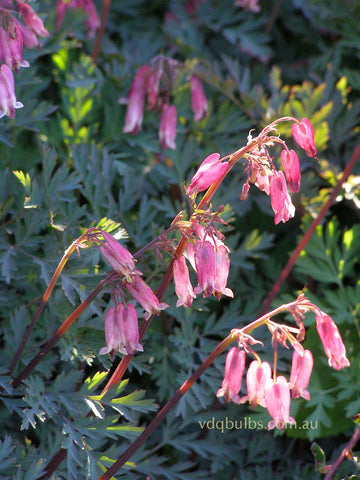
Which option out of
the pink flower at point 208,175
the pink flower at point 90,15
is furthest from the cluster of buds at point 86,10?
the pink flower at point 208,175

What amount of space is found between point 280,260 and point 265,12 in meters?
1.43

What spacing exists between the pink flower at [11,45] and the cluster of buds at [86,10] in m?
0.83

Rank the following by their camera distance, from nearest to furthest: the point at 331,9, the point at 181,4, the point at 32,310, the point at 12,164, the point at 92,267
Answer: the point at 92,267, the point at 32,310, the point at 12,164, the point at 331,9, the point at 181,4

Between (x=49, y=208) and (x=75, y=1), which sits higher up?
(x=75, y=1)

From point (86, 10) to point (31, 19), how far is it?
741 millimetres

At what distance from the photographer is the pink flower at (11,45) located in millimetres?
1275

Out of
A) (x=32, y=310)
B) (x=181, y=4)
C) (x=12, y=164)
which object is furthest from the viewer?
(x=181, y=4)

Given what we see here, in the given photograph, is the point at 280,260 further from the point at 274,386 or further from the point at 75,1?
the point at 75,1

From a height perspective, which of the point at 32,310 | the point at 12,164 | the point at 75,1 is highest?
the point at 75,1

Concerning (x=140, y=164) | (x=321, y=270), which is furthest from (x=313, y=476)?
(x=140, y=164)

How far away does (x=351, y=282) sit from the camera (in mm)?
2186

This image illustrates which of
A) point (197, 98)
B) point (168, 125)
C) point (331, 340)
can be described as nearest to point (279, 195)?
point (331, 340)

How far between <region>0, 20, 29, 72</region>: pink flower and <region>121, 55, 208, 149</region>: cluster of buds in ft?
2.05

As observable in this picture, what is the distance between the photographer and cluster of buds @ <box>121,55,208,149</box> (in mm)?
1867
